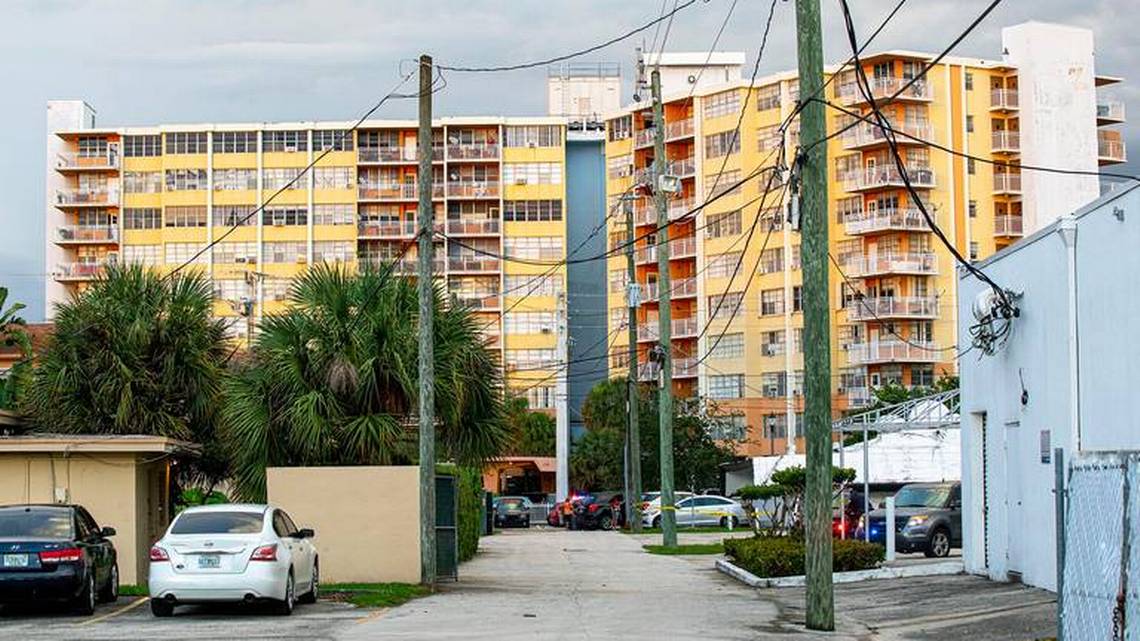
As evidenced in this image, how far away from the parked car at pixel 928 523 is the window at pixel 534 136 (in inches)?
3015

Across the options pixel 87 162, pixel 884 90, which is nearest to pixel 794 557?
pixel 884 90

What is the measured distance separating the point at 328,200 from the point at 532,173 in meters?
13.8

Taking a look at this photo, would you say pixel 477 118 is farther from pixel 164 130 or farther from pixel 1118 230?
pixel 1118 230

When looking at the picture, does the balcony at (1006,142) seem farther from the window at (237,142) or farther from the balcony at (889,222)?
the window at (237,142)

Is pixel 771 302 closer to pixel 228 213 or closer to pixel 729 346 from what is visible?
pixel 729 346

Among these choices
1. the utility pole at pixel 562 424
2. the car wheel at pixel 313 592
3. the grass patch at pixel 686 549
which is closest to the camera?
the car wheel at pixel 313 592

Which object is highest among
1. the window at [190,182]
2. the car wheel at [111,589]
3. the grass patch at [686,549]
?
the window at [190,182]

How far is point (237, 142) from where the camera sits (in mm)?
110812

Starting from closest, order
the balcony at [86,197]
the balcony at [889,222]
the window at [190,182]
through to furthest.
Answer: the balcony at [889,222]
the window at [190,182]
the balcony at [86,197]

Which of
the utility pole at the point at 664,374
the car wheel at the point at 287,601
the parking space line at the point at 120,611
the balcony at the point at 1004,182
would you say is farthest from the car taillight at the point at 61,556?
the balcony at the point at 1004,182

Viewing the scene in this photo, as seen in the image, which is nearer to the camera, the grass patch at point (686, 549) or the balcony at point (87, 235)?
the grass patch at point (686, 549)

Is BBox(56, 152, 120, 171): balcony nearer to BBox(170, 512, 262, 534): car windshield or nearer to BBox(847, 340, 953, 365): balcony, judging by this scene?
BBox(847, 340, 953, 365): balcony

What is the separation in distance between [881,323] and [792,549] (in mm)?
60222

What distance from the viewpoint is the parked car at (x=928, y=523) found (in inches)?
1339
